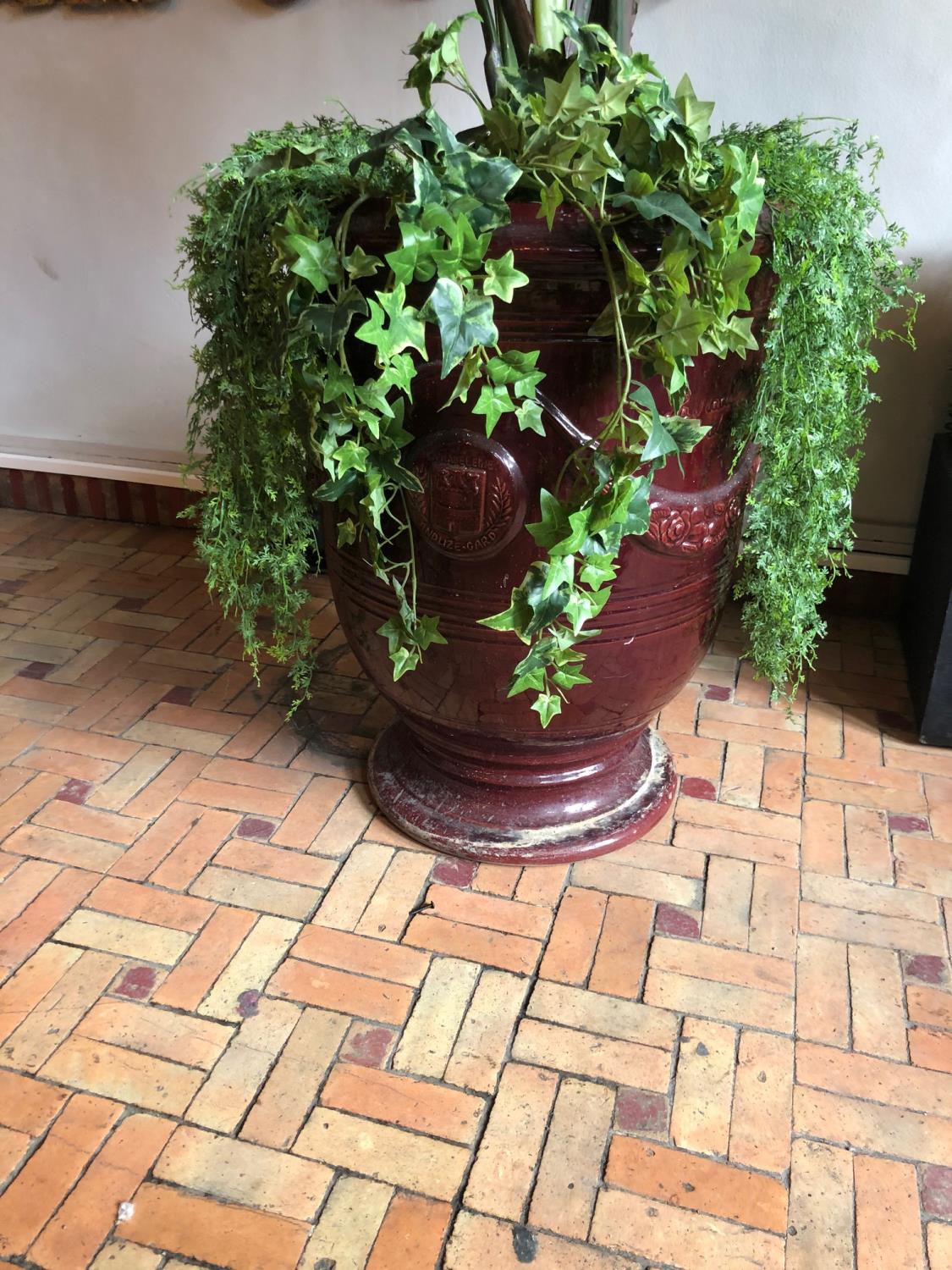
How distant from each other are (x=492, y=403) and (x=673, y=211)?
28cm

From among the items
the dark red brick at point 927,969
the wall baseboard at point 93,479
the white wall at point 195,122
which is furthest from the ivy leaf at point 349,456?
the wall baseboard at point 93,479

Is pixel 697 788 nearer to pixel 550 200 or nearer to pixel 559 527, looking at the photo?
pixel 559 527

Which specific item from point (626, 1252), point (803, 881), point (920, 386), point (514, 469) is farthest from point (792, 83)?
point (626, 1252)

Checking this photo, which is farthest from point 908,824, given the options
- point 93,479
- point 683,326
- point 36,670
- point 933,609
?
point 93,479

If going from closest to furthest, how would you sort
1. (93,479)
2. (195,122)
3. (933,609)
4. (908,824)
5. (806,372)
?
(806,372) → (908,824) → (933,609) → (195,122) → (93,479)

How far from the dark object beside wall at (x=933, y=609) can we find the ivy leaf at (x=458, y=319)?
118 centimetres

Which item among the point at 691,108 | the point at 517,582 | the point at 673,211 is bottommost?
the point at 517,582

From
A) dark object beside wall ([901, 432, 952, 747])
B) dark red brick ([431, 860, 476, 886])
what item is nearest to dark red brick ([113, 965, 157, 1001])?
dark red brick ([431, 860, 476, 886])

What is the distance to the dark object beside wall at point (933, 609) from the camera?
1887mm

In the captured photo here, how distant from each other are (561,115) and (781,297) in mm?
431

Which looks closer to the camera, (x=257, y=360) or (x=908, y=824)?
(x=257, y=360)

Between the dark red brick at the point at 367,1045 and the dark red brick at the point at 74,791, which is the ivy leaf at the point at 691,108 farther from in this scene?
the dark red brick at the point at 74,791

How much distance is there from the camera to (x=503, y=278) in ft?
3.60

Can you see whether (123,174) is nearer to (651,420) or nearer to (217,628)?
(217,628)
